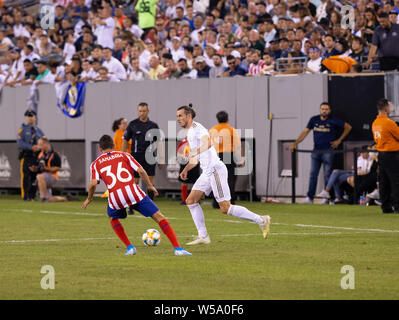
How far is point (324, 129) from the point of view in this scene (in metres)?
24.0

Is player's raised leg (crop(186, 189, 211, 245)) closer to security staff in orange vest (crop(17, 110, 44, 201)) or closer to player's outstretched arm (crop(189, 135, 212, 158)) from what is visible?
player's outstretched arm (crop(189, 135, 212, 158))

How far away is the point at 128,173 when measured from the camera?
1266 centimetres

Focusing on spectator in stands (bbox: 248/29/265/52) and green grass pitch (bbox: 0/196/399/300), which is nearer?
green grass pitch (bbox: 0/196/399/300)

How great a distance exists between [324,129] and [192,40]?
241 inches

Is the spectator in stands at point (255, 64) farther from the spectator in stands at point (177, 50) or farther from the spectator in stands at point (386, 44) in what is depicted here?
the spectator in stands at point (386, 44)

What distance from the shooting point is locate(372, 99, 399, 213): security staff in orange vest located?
19.7 m

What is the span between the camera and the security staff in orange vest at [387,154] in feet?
64.5

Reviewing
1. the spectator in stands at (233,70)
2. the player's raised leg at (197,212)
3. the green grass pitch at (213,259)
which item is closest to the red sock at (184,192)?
the green grass pitch at (213,259)

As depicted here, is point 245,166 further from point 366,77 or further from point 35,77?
point 35,77

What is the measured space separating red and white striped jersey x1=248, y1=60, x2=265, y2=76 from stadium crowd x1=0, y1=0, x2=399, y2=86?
0.03 metres

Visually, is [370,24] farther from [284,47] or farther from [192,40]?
[192,40]

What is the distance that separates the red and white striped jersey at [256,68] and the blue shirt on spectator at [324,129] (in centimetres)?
226

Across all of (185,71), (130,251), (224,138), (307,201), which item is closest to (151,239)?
(130,251)

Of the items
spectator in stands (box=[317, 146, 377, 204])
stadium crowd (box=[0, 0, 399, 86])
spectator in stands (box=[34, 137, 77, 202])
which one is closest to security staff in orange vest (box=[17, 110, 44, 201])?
spectator in stands (box=[34, 137, 77, 202])
